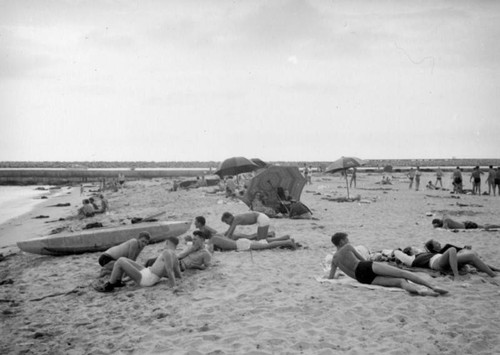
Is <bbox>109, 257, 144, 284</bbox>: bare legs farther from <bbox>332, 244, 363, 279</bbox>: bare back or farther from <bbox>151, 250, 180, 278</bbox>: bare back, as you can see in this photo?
<bbox>332, 244, 363, 279</bbox>: bare back

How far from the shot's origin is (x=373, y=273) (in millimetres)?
5727

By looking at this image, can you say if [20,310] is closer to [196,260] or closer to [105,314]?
[105,314]

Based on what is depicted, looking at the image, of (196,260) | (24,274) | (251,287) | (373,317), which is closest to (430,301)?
(373,317)

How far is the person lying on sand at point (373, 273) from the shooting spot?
542cm

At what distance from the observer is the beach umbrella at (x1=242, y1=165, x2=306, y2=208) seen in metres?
13.2

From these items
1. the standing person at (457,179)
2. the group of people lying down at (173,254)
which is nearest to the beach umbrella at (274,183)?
the group of people lying down at (173,254)

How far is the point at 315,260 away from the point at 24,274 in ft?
19.2

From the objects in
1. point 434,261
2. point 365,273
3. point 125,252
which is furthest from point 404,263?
point 125,252

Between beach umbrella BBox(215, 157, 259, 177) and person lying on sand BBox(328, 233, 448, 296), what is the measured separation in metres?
8.36

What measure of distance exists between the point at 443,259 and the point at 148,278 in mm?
4796

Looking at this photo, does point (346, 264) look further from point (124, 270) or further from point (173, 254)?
point (124, 270)

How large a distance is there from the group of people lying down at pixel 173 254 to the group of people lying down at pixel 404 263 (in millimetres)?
2366

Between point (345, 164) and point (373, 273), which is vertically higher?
point (345, 164)

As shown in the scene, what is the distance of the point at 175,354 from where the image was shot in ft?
13.1
